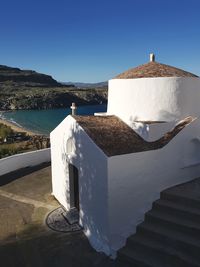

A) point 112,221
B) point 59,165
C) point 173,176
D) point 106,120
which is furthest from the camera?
point 59,165

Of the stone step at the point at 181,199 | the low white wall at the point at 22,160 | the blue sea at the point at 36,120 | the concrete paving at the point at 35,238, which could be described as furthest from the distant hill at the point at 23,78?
the stone step at the point at 181,199

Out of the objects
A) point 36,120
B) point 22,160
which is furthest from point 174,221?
point 36,120

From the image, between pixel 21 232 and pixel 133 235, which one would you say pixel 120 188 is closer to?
pixel 133 235

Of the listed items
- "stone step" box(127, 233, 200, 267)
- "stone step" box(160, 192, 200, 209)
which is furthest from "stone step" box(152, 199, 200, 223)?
"stone step" box(127, 233, 200, 267)

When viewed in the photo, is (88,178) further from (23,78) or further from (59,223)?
(23,78)

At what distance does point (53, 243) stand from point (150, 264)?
355cm

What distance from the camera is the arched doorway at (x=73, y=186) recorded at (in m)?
12.4

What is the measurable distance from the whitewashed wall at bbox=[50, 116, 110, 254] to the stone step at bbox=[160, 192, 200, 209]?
7.73ft

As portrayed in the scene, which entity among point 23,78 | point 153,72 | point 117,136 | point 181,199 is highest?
point 23,78

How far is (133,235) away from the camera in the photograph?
1002 centimetres

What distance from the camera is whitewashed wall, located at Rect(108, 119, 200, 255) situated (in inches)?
378

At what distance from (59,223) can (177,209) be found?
4.71 m

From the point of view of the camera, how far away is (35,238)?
10852 mm

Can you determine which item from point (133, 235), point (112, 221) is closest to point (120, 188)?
point (112, 221)
